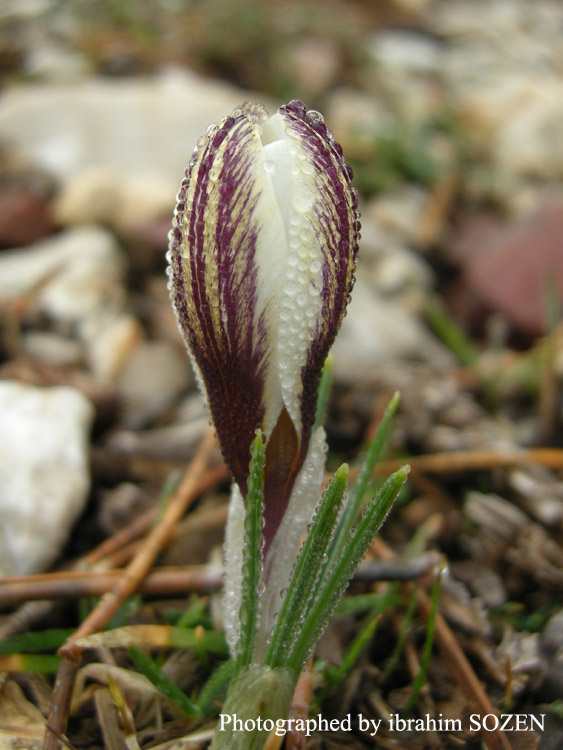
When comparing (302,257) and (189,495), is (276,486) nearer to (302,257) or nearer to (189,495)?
(302,257)

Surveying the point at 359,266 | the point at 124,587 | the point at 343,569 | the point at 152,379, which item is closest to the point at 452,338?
the point at 359,266

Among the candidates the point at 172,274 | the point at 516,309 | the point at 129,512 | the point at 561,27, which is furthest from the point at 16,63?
the point at 561,27

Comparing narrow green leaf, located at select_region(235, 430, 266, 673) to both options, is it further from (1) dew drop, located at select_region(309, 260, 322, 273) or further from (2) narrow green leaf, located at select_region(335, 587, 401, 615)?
(2) narrow green leaf, located at select_region(335, 587, 401, 615)

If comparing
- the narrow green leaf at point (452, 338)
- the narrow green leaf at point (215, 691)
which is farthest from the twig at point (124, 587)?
the narrow green leaf at point (452, 338)

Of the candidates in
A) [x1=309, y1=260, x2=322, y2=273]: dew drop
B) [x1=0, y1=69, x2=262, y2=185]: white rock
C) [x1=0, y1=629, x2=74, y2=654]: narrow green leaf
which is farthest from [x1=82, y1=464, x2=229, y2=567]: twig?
[x1=0, y1=69, x2=262, y2=185]: white rock

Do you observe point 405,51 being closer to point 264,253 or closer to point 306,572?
point 264,253

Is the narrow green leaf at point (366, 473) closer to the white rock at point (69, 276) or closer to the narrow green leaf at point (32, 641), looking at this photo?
the narrow green leaf at point (32, 641)
